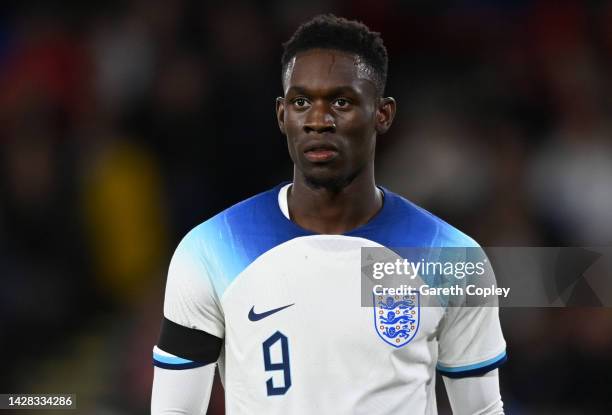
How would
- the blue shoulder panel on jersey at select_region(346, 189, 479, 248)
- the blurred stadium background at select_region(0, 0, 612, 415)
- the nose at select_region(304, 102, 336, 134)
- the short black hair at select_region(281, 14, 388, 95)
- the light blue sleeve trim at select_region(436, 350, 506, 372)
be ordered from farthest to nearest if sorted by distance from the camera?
1. the blurred stadium background at select_region(0, 0, 612, 415)
2. the light blue sleeve trim at select_region(436, 350, 506, 372)
3. the blue shoulder panel on jersey at select_region(346, 189, 479, 248)
4. the short black hair at select_region(281, 14, 388, 95)
5. the nose at select_region(304, 102, 336, 134)

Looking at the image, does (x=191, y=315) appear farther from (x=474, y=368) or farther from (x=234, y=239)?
(x=474, y=368)

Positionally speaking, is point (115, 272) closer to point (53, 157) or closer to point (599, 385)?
point (53, 157)

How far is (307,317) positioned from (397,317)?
0.27 metres

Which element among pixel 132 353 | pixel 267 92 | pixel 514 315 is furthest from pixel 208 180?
pixel 514 315

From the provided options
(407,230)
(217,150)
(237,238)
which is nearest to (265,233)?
(237,238)

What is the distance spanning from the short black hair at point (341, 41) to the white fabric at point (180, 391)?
0.99m

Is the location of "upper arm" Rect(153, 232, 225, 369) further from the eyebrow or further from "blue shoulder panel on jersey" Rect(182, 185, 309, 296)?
the eyebrow

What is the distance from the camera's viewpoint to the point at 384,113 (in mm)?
3369

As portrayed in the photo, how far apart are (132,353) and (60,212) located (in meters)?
0.90

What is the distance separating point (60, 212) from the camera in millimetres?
5480

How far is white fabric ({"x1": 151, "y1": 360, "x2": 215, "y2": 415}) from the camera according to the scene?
10.9ft

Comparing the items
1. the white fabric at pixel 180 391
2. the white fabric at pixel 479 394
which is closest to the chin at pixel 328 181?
the white fabric at pixel 180 391

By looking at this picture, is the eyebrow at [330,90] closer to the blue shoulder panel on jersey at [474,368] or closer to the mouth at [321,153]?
the mouth at [321,153]

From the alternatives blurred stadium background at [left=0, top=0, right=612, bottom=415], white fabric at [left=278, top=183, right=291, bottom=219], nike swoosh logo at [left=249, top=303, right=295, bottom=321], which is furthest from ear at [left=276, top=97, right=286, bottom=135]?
blurred stadium background at [left=0, top=0, right=612, bottom=415]
